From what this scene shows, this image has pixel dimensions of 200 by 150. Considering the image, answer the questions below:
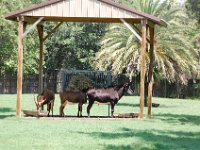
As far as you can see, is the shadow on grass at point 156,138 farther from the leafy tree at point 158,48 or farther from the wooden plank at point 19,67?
the leafy tree at point 158,48

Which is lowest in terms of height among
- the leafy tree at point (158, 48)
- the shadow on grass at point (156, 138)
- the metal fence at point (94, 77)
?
the shadow on grass at point (156, 138)

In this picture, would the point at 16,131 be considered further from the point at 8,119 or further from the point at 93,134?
the point at 8,119

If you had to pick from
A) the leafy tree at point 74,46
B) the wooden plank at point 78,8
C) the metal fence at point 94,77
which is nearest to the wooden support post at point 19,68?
the wooden plank at point 78,8

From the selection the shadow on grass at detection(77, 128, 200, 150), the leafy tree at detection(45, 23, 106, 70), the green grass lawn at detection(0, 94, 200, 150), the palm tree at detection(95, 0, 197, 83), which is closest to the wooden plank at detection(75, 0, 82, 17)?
the green grass lawn at detection(0, 94, 200, 150)

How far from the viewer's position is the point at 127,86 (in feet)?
64.3

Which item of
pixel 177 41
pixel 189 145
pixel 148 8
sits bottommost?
pixel 189 145

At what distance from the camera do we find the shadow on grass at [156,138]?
11.7 meters

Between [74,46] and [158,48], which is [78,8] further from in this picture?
[74,46]

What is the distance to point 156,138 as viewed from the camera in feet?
43.3

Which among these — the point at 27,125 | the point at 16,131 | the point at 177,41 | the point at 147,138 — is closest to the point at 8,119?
the point at 27,125

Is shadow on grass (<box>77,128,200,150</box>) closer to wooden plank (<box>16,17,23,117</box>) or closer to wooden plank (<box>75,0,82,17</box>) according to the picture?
wooden plank (<box>16,17,23,117</box>)

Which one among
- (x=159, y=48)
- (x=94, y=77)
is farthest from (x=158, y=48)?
(x=94, y=77)

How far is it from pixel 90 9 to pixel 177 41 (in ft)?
30.7

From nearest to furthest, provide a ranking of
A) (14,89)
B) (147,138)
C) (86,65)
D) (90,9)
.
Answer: (147,138) < (90,9) < (14,89) < (86,65)
